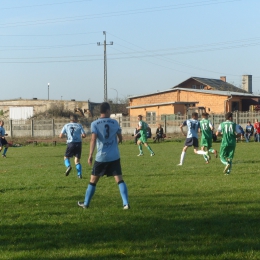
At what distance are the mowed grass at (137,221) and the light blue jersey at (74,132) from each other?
197 centimetres

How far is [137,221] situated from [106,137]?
1.69m

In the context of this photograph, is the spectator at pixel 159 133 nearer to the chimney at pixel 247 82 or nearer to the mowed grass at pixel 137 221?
the mowed grass at pixel 137 221

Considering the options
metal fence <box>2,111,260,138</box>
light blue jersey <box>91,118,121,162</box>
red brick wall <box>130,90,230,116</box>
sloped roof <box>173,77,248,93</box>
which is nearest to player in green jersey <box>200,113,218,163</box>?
light blue jersey <box>91,118,121,162</box>

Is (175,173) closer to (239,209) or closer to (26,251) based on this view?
(239,209)

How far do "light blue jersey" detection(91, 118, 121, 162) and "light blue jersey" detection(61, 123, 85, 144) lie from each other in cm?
619

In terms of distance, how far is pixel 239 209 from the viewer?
350 inches

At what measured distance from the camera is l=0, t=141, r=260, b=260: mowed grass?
6.30m

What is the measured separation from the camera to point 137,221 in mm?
8039

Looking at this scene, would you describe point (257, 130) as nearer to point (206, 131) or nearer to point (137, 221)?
point (206, 131)

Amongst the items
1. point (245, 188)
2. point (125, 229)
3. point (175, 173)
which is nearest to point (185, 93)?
point (175, 173)

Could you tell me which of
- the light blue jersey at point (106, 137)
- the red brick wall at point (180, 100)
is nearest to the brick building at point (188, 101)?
the red brick wall at point (180, 100)

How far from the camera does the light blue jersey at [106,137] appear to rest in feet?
29.9

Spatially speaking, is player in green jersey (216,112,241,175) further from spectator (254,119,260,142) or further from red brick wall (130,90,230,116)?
red brick wall (130,90,230,116)

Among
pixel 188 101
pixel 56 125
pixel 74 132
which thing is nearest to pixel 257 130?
pixel 188 101
